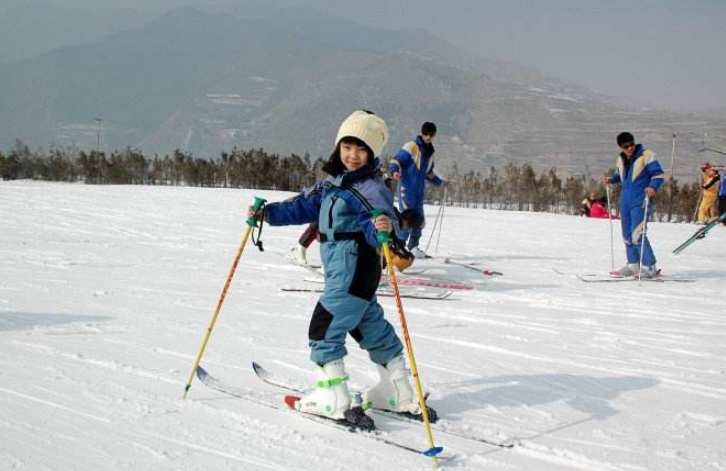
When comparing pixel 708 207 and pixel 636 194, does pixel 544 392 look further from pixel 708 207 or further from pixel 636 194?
pixel 708 207

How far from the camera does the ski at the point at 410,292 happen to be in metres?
6.69

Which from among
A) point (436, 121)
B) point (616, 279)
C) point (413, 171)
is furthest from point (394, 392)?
point (436, 121)

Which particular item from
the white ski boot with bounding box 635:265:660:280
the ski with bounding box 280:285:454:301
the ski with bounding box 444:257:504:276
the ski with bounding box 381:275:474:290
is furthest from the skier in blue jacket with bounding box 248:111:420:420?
the white ski boot with bounding box 635:265:660:280

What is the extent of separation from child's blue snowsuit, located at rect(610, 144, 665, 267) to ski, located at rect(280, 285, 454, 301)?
3196mm

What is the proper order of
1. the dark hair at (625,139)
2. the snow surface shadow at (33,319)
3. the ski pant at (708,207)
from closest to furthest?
the snow surface shadow at (33,319) → the dark hair at (625,139) → the ski pant at (708,207)

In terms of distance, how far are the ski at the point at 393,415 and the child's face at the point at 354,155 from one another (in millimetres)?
1296

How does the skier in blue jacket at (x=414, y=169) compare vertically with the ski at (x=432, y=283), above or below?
above

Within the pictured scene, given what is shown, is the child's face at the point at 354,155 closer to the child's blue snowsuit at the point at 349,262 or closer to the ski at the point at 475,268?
the child's blue snowsuit at the point at 349,262

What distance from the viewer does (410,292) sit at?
6.90 meters

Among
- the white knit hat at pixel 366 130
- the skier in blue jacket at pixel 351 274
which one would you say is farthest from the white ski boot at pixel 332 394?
the white knit hat at pixel 366 130

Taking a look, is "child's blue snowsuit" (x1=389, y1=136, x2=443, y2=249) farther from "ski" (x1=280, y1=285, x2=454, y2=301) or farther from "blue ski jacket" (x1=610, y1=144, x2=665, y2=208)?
"blue ski jacket" (x1=610, y1=144, x2=665, y2=208)

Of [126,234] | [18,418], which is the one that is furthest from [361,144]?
[126,234]

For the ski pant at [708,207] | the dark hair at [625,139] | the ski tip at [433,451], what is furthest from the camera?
the ski pant at [708,207]

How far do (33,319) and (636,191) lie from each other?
7444 mm
